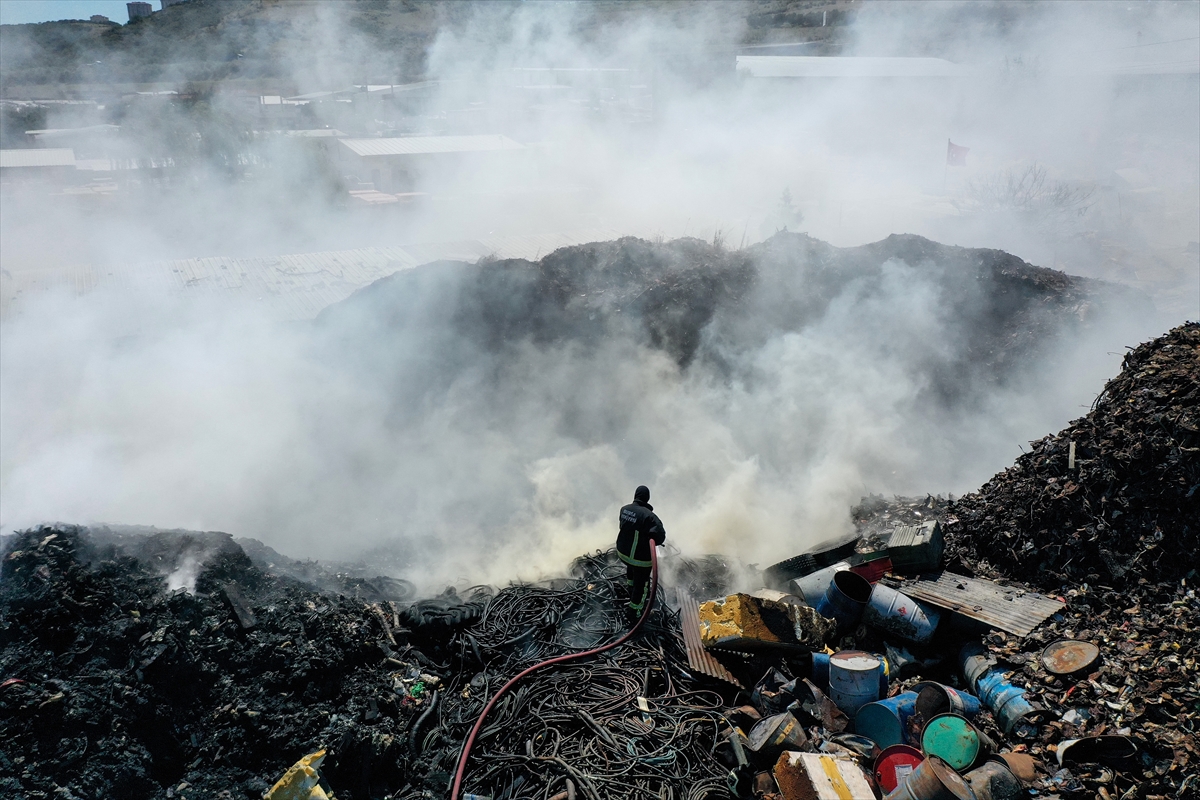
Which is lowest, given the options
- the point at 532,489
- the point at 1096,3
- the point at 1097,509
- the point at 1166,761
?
the point at 532,489

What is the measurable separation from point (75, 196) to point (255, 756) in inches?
1242

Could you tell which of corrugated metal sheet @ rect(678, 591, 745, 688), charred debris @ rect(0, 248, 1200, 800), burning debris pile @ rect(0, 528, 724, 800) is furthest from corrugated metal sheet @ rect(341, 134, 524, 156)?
corrugated metal sheet @ rect(678, 591, 745, 688)

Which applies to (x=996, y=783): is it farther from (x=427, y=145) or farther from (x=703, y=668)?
(x=427, y=145)

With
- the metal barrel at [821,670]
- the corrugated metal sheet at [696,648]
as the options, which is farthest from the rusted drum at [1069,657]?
the corrugated metal sheet at [696,648]

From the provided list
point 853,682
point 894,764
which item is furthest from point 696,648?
point 894,764

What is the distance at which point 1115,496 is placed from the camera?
623 centimetres

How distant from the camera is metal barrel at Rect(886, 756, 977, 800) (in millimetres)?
4172

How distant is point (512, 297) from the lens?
13.2 m

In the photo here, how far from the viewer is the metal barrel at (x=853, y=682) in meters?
5.28

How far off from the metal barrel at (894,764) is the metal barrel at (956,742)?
9cm

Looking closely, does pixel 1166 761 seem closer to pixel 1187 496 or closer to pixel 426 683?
pixel 1187 496

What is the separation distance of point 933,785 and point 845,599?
1980 mm

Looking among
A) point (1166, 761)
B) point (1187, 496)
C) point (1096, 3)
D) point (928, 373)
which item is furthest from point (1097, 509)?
point (1096, 3)

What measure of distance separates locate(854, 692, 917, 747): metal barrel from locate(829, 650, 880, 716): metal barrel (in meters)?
0.12
